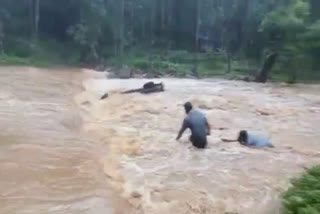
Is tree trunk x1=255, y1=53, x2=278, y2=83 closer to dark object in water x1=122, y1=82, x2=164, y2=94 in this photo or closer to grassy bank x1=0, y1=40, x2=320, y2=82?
→ grassy bank x1=0, y1=40, x2=320, y2=82

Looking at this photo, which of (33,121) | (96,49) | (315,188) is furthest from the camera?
(96,49)

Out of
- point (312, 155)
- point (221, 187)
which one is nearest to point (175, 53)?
point (312, 155)

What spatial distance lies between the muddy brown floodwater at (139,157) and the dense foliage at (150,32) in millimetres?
16784

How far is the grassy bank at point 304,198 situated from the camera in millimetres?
3492

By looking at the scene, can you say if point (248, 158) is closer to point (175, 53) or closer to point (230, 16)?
point (175, 53)

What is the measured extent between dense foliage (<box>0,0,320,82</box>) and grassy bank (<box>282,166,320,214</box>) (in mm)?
26066

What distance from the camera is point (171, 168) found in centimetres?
830

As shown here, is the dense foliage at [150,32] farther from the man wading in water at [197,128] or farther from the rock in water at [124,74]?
the man wading in water at [197,128]

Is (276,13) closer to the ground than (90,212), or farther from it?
farther from it

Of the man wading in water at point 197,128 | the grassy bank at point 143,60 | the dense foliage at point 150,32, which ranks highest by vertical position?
the dense foliage at point 150,32

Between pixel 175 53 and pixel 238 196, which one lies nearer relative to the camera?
pixel 238 196

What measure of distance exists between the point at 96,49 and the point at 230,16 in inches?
427

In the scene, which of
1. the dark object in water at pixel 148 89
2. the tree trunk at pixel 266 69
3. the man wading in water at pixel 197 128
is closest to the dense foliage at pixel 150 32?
the tree trunk at pixel 266 69

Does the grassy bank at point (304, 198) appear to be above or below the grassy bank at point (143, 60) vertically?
below
